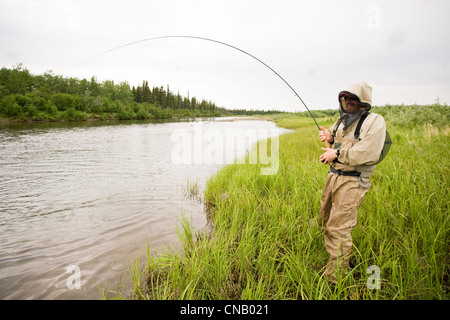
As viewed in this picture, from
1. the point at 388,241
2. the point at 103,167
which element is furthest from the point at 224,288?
the point at 103,167

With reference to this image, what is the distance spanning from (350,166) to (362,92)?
862 millimetres

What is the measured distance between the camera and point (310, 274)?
2.52 m

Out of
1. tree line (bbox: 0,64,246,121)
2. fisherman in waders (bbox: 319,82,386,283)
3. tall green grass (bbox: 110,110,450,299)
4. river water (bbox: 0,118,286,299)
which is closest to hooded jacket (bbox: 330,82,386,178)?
fisherman in waders (bbox: 319,82,386,283)

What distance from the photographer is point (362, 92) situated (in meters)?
2.32

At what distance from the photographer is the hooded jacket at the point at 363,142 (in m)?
2.18

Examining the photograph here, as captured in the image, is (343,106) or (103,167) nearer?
(343,106)

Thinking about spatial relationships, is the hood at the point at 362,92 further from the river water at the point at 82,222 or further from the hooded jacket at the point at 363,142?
the river water at the point at 82,222

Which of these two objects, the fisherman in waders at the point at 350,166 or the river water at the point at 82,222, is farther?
the river water at the point at 82,222

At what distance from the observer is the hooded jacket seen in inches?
85.9

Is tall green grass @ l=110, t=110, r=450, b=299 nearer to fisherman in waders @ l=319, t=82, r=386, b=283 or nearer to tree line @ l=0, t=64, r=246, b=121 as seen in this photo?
fisherman in waders @ l=319, t=82, r=386, b=283

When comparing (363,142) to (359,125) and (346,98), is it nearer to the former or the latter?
(359,125)

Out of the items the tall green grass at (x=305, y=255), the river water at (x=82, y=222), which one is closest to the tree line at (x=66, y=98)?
the river water at (x=82, y=222)
